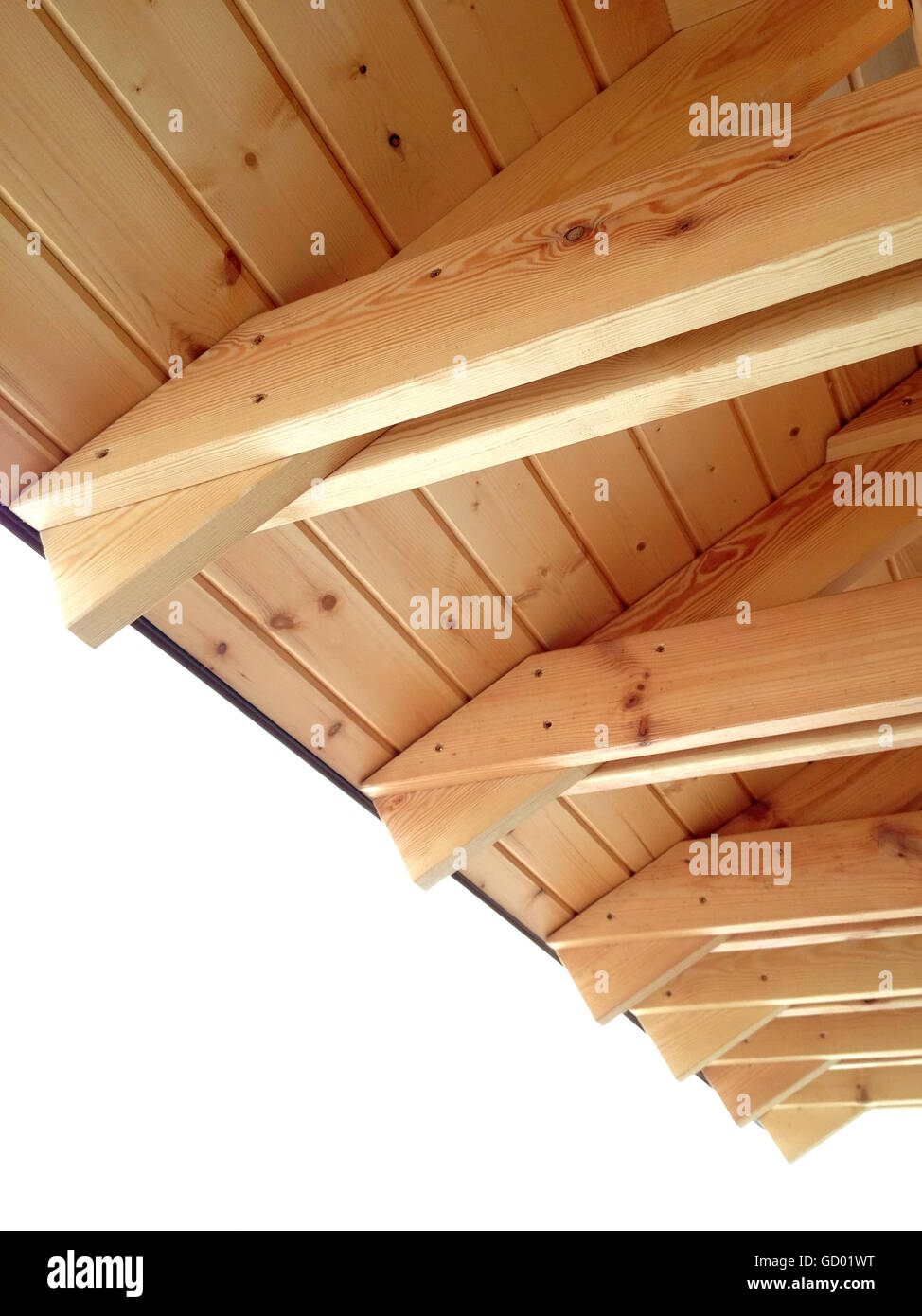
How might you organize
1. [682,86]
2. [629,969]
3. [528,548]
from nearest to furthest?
[682,86] → [528,548] → [629,969]

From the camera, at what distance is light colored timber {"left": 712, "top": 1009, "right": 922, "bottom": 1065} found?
11.0 feet

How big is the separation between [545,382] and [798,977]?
7.40 ft

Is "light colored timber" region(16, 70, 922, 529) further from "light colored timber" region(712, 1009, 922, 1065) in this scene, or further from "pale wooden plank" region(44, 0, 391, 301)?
"light colored timber" region(712, 1009, 922, 1065)

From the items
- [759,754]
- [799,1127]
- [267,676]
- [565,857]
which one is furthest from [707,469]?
[799,1127]

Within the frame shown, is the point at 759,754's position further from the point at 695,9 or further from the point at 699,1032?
the point at 699,1032

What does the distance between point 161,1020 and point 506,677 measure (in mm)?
3306

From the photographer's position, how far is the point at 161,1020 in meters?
4.75

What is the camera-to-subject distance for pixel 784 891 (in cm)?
255

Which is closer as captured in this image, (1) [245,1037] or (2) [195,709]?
(2) [195,709]

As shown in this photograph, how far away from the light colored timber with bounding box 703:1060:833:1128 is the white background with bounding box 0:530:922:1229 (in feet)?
2.37

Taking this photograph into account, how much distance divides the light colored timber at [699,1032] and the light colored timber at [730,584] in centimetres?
131
